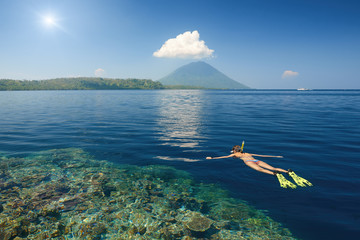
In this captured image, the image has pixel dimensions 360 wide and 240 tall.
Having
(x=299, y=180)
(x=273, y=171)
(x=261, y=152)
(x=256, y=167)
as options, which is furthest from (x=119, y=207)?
(x=261, y=152)

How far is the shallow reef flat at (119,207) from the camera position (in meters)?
7.36

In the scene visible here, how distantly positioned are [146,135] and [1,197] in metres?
13.2

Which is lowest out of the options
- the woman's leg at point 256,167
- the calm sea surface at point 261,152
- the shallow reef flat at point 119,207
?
the shallow reef flat at point 119,207

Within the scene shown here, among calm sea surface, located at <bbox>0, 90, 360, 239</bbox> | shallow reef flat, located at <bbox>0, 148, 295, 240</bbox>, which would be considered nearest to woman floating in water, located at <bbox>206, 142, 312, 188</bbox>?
calm sea surface, located at <bbox>0, 90, 360, 239</bbox>

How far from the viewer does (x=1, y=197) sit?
934 cm

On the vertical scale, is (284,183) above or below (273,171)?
below

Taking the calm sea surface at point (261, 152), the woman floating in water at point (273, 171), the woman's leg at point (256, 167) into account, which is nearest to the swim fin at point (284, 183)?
the woman floating in water at point (273, 171)

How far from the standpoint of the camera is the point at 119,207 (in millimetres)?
8906

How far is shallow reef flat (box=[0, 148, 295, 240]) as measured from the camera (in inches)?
290

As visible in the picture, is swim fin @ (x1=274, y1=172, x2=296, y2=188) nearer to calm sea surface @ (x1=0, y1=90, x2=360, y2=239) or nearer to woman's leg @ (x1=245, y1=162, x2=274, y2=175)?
calm sea surface @ (x1=0, y1=90, x2=360, y2=239)

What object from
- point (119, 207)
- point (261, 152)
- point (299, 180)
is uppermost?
point (299, 180)

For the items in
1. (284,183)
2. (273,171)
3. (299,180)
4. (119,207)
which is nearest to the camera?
(119,207)

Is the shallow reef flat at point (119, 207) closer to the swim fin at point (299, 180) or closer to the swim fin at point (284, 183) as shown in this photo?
the swim fin at point (284, 183)

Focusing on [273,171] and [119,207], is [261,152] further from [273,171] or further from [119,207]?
[119,207]
